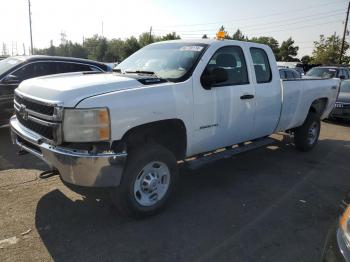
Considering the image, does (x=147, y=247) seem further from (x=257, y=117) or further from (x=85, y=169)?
(x=257, y=117)

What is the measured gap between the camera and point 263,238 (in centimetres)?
366

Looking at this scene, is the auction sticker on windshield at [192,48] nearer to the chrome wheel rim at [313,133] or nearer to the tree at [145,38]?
the chrome wheel rim at [313,133]

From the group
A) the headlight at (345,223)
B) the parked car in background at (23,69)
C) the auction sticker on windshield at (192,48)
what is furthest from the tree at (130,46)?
the headlight at (345,223)

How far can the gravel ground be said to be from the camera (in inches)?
131

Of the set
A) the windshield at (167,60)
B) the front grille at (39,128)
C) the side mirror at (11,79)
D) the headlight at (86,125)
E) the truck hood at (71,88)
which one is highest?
the windshield at (167,60)

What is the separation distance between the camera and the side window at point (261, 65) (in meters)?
5.32

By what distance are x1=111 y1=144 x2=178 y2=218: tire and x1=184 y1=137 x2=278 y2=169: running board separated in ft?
1.24

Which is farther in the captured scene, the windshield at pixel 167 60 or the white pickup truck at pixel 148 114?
the windshield at pixel 167 60

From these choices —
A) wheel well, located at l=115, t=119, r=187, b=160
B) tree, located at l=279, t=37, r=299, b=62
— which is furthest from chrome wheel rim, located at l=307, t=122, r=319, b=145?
tree, located at l=279, t=37, r=299, b=62

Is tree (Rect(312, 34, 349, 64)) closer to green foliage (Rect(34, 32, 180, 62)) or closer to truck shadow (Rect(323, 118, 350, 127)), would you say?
green foliage (Rect(34, 32, 180, 62))

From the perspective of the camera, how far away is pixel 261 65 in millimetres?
5496

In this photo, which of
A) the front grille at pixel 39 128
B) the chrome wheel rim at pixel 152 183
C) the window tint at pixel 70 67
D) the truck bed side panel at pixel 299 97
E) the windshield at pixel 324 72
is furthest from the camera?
the windshield at pixel 324 72

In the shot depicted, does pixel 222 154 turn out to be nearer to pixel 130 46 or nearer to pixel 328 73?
pixel 328 73

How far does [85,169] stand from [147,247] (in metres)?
0.99
